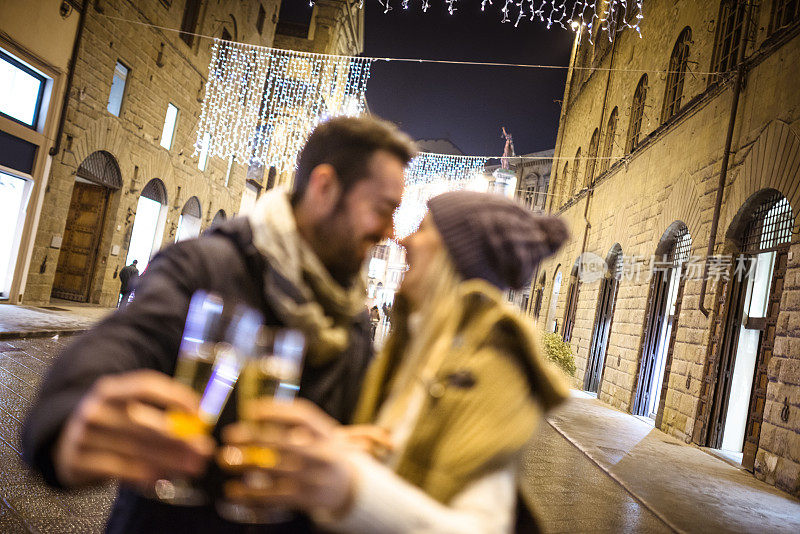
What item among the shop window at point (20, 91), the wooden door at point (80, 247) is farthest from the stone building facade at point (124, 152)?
the shop window at point (20, 91)

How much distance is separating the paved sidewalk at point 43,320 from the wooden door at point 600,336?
10564 mm

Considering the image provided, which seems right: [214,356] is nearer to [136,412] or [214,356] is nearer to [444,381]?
[136,412]

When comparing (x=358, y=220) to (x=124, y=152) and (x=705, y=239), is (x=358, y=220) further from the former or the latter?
(x=124, y=152)

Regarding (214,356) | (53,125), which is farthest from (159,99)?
(214,356)

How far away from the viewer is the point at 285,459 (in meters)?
0.77

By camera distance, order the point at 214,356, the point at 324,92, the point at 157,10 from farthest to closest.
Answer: the point at 324,92 → the point at 157,10 → the point at 214,356

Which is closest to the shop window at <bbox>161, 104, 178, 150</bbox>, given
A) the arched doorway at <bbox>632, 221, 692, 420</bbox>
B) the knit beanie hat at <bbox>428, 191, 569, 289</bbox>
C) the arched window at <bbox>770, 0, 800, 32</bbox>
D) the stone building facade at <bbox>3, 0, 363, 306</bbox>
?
the stone building facade at <bbox>3, 0, 363, 306</bbox>

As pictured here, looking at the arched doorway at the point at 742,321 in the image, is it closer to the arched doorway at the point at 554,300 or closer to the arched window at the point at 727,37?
the arched window at the point at 727,37

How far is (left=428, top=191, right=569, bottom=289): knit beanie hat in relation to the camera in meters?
1.09

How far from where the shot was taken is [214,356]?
85cm

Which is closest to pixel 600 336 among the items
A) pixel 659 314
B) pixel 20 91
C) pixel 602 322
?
pixel 602 322

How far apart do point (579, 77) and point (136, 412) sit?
22687 millimetres

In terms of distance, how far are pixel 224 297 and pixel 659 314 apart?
1118 centimetres

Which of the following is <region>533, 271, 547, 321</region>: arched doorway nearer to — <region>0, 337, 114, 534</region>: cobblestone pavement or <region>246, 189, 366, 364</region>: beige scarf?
<region>0, 337, 114, 534</region>: cobblestone pavement
